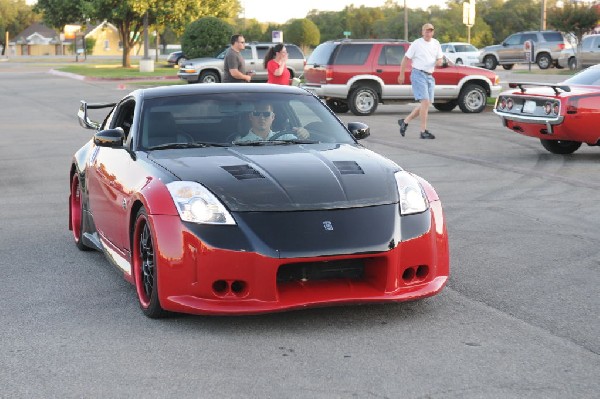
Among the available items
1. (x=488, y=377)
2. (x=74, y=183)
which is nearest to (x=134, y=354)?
(x=488, y=377)

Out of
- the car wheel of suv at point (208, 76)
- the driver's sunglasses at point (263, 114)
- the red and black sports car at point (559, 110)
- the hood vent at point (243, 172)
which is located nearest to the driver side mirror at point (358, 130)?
the driver's sunglasses at point (263, 114)

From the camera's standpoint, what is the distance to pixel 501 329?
227 inches

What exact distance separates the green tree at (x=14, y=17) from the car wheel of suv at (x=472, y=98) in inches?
5868

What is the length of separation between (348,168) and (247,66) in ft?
106

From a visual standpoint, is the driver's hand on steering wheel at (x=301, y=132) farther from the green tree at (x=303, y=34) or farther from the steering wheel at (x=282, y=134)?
the green tree at (x=303, y=34)

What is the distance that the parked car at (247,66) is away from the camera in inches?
1473

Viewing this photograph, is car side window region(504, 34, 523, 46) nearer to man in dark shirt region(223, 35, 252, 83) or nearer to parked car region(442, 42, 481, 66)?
parked car region(442, 42, 481, 66)

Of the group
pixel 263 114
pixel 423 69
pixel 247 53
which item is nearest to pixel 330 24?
pixel 247 53

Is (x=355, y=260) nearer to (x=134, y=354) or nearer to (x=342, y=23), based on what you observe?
(x=134, y=354)

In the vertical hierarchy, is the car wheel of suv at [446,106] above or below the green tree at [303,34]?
below

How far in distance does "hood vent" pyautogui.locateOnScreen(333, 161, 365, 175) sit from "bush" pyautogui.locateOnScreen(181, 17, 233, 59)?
43.0 m

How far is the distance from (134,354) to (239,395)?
911mm

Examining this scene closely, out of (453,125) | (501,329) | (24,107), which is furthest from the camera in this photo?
(24,107)

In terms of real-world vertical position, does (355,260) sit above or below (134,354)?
above
